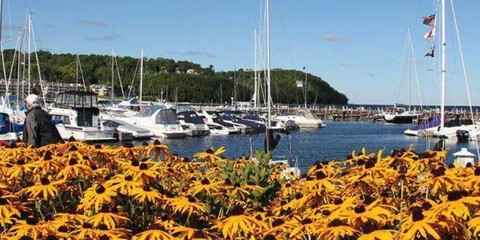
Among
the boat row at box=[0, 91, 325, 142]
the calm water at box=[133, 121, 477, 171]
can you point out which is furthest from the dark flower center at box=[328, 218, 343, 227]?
the boat row at box=[0, 91, 325, 142]

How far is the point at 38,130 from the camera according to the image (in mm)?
8648

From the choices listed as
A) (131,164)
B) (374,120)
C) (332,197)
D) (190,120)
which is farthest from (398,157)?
(374,120)

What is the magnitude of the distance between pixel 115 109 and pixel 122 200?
7057cm

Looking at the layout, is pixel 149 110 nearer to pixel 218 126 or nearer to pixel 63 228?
pixel 218 126

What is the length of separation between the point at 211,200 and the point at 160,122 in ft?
171

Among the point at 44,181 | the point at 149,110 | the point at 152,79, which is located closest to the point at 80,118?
the point at 149,110

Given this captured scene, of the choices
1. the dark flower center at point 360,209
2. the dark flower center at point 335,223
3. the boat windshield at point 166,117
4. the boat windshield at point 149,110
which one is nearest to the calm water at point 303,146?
the boat windshield at point 166,117

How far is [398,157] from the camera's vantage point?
5812mm

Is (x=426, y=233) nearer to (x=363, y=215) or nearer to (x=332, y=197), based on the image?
(x=363, y=215)

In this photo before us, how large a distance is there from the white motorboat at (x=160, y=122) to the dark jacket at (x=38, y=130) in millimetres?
47999

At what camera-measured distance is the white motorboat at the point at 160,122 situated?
5719 centimetres

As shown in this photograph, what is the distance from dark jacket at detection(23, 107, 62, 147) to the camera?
8586 mm

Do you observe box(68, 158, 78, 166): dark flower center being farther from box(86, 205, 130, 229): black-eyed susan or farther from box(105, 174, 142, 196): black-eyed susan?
box(86, 205, 130, 229): black-eyed susan

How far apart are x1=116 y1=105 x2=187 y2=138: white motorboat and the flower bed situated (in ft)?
166
